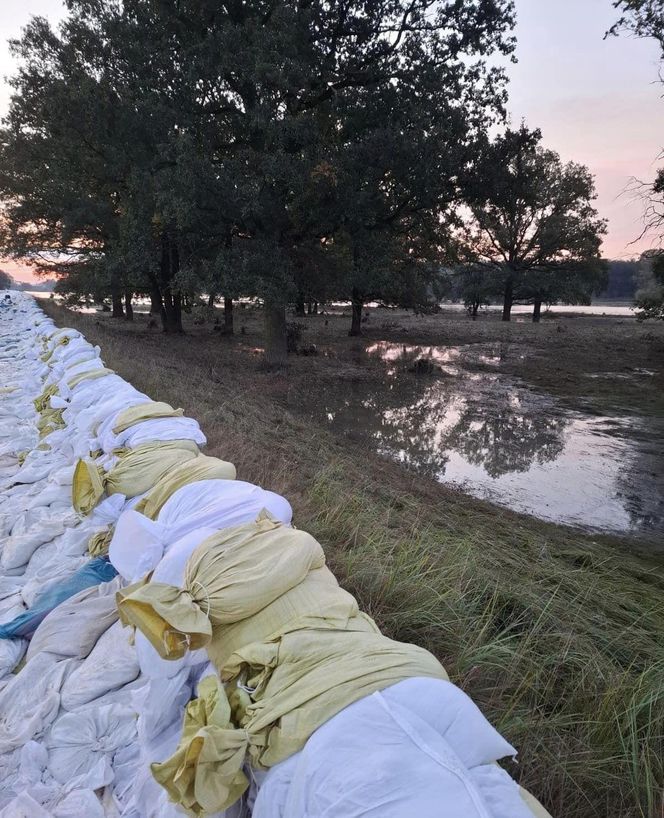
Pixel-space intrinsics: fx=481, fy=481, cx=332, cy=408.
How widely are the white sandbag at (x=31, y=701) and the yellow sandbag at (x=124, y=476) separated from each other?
1.10 metres

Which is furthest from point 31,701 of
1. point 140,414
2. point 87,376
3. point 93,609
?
point 87,376

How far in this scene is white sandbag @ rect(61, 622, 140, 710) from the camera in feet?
6.24

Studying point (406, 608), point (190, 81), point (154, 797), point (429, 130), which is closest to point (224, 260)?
point (190, 81)

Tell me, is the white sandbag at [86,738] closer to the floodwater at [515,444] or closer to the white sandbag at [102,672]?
the white sandbag at [102,672]

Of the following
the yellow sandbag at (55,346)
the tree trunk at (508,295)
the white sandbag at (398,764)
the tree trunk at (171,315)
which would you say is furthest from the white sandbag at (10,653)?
the tree trunk at (508,295)

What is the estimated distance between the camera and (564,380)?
42.5 feet

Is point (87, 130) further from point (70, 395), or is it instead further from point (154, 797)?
point (154, 797)

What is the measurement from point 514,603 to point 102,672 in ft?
6.97

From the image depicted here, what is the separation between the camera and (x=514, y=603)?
8.99 feet

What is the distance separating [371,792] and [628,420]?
959 centimetres

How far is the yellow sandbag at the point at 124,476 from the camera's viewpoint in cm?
300

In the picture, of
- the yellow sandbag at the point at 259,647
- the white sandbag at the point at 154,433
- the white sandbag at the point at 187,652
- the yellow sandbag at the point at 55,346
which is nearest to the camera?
the yellow sandbag at the point at 259,647

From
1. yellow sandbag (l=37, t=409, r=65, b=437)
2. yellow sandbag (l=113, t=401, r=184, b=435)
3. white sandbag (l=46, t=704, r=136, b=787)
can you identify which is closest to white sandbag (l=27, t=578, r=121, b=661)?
white sandbag (l=46, t=704, r=136, b=787)

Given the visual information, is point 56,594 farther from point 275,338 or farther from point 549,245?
point 549,245
